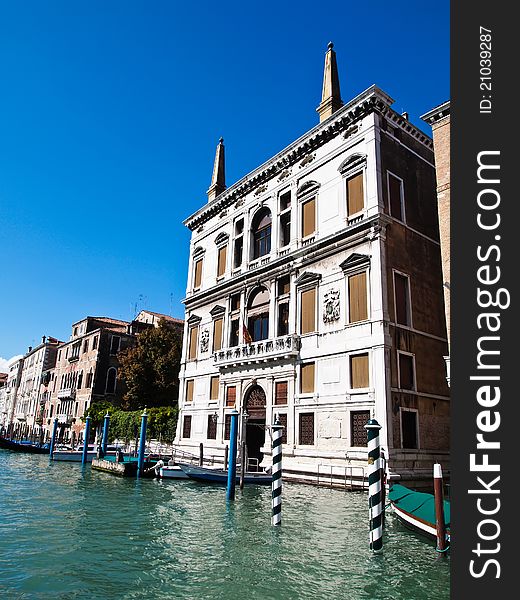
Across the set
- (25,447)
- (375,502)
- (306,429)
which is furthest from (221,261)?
(375,502)

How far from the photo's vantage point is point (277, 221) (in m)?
19.4

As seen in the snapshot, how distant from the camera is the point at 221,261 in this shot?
22.9 metres

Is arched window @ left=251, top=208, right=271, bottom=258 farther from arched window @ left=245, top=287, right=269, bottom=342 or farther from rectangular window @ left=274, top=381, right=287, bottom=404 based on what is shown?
rectangular window @ left=274, top=381, right=287, bottom=404

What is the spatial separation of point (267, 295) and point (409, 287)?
587 cm

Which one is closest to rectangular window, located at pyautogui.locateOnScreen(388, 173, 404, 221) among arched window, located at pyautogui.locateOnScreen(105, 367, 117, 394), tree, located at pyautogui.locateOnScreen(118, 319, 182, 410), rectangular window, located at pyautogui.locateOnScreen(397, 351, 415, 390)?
rectangular window, located at pyautogui.locateOnScreen(397, 351, 415, 390)

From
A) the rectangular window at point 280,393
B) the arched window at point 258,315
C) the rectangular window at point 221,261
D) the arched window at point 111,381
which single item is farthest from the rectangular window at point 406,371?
the arched window at point 111,381

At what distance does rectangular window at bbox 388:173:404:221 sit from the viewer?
15898 mm

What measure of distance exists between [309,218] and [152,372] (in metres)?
15.0

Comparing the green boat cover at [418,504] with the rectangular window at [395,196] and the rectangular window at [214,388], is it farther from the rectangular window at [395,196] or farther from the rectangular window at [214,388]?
the rectangular window at [214,388]

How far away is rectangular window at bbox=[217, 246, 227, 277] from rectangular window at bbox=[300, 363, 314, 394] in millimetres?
7679

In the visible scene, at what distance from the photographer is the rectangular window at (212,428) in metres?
20.4

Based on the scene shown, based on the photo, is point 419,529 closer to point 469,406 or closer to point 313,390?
point 469,406

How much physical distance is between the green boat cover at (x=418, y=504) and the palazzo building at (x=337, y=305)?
4.39m

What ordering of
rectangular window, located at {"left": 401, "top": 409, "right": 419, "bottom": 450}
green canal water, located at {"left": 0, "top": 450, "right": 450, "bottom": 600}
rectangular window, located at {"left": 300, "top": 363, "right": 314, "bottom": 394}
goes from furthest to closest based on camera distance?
1. rectangular window, located at {"left": 300, "top": 363, "right": 314, "bottom": 394}
2. rectangular window, located at {"left": 401, "top": 409, "right": 419, "bottom": 450}
3. green canal water, located at {"left": 0, "top": 450, "right": 450, "bottom": 600}
